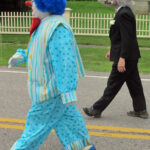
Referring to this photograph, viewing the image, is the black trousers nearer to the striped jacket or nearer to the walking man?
the walking man

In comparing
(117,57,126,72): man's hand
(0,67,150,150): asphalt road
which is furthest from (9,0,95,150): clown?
(117,57,126,72): man's hand

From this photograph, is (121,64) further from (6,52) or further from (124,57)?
(6,52)

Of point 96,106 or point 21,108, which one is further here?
point 21,108

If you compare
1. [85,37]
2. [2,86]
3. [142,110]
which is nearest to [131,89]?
[142,110]

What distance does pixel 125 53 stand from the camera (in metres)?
4.39

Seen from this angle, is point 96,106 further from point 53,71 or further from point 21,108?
point 53,71

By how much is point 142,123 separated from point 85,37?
33.7 ft

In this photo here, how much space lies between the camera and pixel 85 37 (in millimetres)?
14750

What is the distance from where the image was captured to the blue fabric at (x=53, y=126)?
3.12 meters

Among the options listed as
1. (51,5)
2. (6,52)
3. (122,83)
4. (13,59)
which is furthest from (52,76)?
(6,52)

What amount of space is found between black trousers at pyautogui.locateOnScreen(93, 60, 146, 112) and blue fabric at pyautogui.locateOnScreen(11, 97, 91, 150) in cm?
154

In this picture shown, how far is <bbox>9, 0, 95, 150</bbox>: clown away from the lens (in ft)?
9.45

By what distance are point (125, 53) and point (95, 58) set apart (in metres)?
5.63

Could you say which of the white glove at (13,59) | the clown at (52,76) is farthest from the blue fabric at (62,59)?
the white glove at (13,59)
